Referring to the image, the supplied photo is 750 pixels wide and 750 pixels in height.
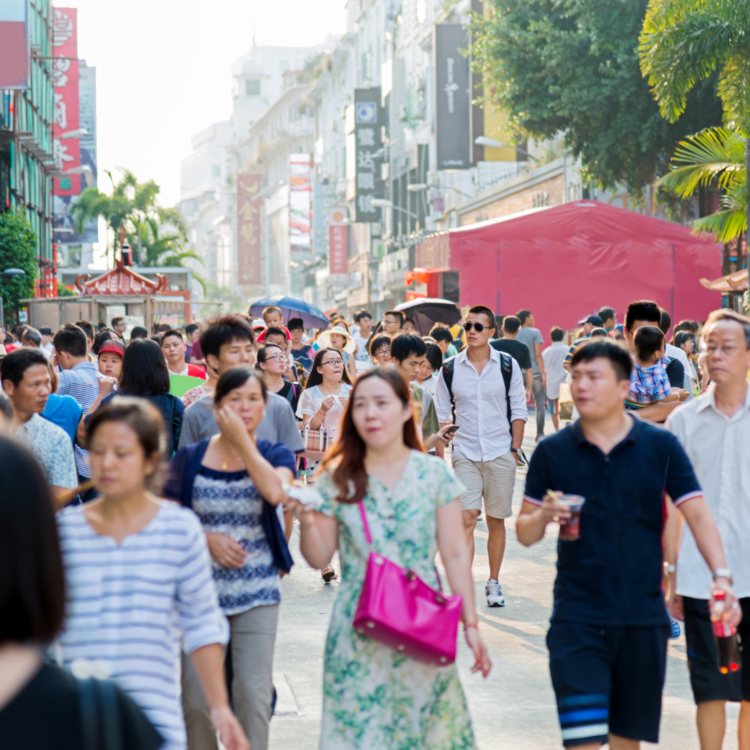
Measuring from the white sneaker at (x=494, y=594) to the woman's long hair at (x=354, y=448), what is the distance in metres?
3.72

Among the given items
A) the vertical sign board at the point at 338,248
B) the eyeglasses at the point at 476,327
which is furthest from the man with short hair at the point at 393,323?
the vertical sign board at the point at 338,248

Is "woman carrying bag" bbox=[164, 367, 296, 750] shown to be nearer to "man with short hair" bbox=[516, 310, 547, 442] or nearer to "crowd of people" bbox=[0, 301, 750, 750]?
"crowd of people" bbox=[0, 301, 750, 750]

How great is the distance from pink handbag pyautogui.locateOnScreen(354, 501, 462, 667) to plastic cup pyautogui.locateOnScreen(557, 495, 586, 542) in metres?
0.46

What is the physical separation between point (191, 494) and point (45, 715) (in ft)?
8.34

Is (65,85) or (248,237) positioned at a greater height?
(248,237)

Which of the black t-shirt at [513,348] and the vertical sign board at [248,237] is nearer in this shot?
the black t-shirt at [513,348]

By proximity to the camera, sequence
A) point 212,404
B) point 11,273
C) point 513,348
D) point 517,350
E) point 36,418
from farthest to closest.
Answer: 1. point 11,273
2. point 517,350
3. point 513,348
4. point 36,418
5. point 212,404

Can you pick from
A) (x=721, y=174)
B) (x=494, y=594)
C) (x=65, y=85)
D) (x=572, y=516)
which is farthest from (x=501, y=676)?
(x=65, y=85)

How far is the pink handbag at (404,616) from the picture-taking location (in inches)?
132

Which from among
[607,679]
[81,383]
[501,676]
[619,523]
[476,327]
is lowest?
[501,676]

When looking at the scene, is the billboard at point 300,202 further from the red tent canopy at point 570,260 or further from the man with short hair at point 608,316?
the man with short hair at point 608,316

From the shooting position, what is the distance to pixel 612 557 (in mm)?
3701

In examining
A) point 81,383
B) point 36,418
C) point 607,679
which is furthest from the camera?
point 81,383

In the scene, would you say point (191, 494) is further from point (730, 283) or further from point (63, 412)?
point (730, 283)
